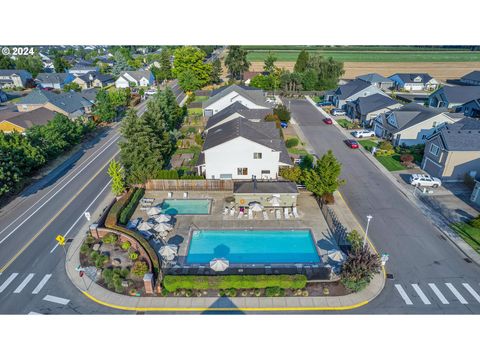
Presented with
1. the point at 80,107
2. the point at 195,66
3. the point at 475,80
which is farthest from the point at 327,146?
the point at 475,80

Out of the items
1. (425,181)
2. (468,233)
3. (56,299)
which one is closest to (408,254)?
(468,233)

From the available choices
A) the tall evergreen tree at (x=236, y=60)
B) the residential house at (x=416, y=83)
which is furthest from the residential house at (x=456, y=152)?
the tall evergreen tree at (x=236, y=60)

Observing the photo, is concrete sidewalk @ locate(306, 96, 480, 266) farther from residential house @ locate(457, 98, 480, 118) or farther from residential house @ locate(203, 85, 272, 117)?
residential house @ locate(457, 98, 480, 118)

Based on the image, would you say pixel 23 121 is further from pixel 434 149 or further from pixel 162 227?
pixel 434 149

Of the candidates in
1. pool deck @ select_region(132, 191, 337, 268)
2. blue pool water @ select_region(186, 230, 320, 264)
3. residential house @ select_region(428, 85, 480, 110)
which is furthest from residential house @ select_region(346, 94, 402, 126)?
blue pool water @ select_region(186, 230, 320, 264)

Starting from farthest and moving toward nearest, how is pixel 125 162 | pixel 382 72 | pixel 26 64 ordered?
pixel 382 72, pixel 26 64, pixel 125 162

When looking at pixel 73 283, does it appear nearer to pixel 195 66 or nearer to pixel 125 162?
Answer: pixel 125 162

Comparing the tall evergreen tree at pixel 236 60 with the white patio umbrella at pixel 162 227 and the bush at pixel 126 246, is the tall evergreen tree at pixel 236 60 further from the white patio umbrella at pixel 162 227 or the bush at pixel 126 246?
the bush at pixel 126 246
